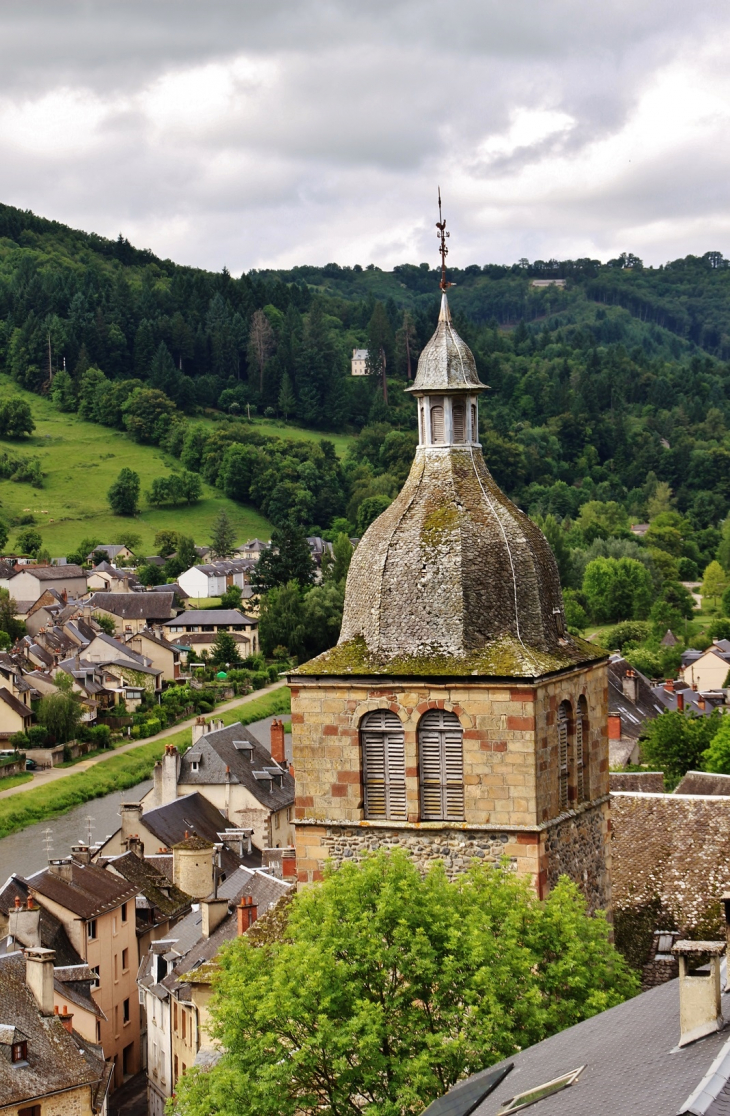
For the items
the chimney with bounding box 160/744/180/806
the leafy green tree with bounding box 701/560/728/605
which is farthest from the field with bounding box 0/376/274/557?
the chimney with bounding box 160/744/180/806

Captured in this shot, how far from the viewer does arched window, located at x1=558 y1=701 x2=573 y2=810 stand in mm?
23266

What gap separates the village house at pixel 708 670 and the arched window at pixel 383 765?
79206 millimetres

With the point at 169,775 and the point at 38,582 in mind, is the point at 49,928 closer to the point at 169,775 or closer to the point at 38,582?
the point at 169,775

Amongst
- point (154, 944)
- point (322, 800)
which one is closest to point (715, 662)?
point (154, 944)

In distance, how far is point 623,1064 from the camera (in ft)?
48.1

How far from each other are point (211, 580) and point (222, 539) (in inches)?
624

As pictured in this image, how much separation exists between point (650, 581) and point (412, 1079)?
122 m

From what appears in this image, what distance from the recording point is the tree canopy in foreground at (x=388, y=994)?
61.7 feet

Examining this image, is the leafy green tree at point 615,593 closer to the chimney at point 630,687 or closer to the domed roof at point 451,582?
the chimney at point 630,687

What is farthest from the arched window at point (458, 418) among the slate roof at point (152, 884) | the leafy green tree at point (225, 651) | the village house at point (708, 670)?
the leafy green tree at point (225, 651)

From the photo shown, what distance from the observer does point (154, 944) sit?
4156 cm

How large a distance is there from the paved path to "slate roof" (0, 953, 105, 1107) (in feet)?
154

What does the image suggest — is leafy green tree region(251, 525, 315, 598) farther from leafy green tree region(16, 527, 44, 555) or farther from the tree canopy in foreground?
the tree canopy in foreground

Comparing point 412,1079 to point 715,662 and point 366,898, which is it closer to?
point 366,898
